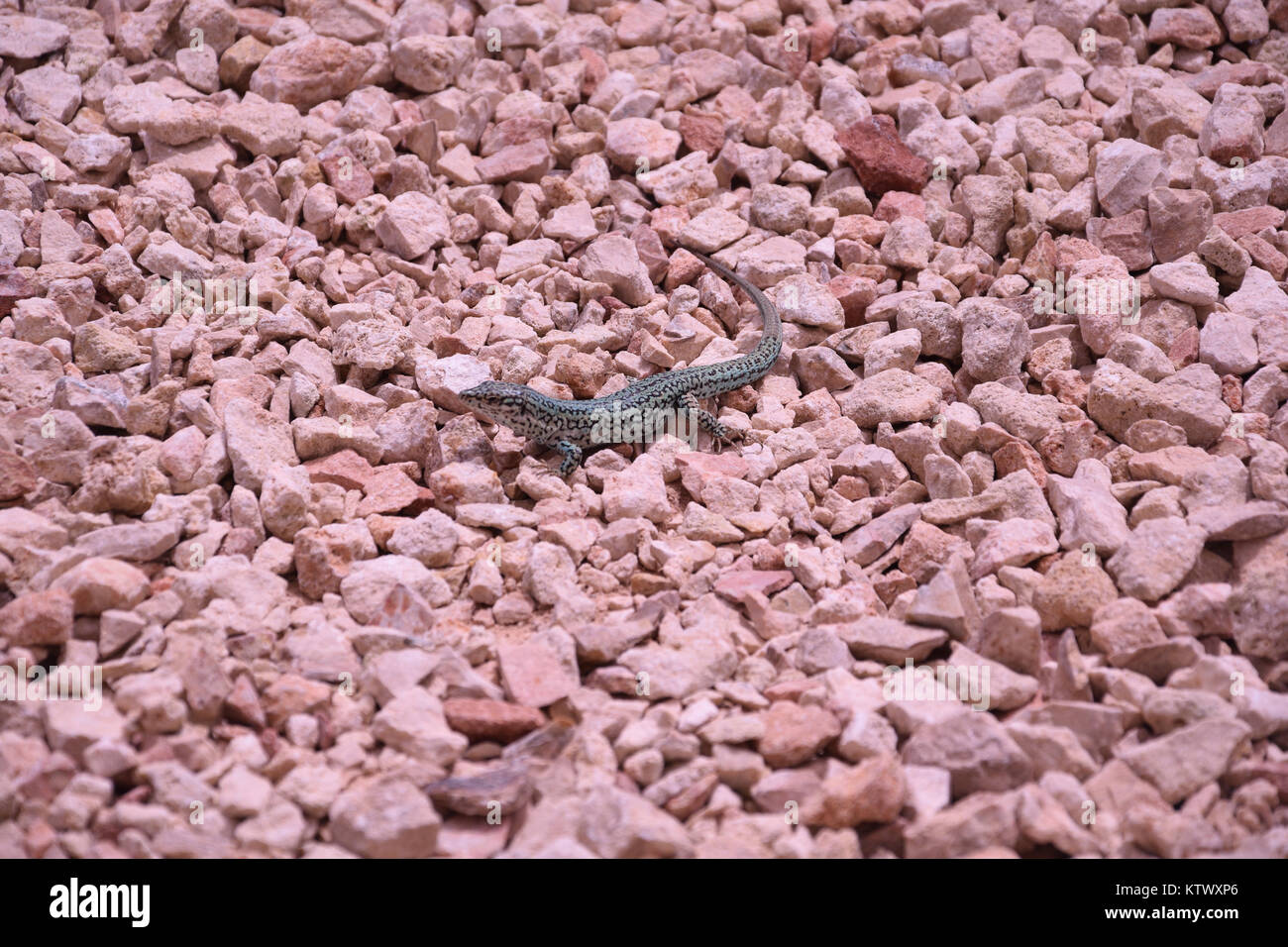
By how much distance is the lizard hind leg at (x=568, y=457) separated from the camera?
4.67m

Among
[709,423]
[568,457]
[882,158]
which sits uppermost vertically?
[882,158]

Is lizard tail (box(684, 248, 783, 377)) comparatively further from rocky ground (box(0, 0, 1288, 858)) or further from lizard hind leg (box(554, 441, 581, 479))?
lizard hind leg (box(554, 441, 581, 479))

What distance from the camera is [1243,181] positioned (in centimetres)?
558

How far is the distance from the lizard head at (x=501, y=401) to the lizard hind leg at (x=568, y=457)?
21 cm

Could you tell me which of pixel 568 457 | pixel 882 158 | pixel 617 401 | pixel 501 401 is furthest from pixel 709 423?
pixel 882 158

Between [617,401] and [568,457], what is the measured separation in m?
0.38

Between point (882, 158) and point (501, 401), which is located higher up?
point (882, 158)

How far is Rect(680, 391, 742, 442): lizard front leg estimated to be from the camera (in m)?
4.95

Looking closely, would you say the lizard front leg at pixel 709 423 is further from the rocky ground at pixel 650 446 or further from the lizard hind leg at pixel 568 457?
the lizard hind leg at pixel 568 457

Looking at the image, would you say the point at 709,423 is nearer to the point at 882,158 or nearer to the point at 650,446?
the point at 650,446

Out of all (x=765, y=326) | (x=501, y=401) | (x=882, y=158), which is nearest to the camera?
(x=501, y=401)

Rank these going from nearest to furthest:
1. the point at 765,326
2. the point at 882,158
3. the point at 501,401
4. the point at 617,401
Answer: the point at 501,401 < the point at 617,401 < the point at 765,326 < the point at 882,158

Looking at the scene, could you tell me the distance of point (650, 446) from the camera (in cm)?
491
